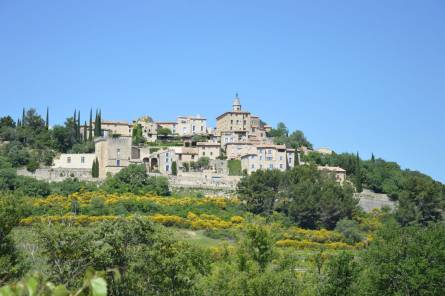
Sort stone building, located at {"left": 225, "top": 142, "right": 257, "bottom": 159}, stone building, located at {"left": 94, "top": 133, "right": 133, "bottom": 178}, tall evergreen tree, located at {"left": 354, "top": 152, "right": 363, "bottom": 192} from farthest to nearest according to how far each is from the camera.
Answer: stone building, located at {"left": 225, "top": 142, "right": 257, "bottom": 159} < tall evergreen tree, located at {"left": 354, "top": 152, "right": 363, "bottom": 192} < stone building, located at {"left": 94, "top": 133, "right": 133, "bottom": 178}

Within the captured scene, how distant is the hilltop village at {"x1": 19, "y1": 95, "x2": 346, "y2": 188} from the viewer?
259 ft

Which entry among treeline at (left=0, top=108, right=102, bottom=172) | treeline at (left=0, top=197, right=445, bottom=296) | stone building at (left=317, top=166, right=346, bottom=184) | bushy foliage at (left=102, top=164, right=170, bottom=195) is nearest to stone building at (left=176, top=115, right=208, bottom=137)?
treeline at (left=0, top=108, right=102, bottom=172)

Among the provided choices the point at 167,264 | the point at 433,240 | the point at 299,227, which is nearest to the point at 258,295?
the point at 167,264

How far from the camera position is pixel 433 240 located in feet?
135

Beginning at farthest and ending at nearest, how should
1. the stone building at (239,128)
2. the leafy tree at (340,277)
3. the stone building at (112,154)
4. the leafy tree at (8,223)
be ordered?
the stone building at (239,128) < the stone building at (112,154) < the leafy tree at (340,277) < the leafy tree at (8,223)

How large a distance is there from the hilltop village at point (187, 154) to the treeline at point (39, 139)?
4.06 ft

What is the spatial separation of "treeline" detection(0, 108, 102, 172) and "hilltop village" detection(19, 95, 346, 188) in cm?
124

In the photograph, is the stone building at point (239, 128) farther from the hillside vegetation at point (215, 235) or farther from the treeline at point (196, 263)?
the treeline at point (196, 263)

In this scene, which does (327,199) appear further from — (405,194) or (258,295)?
(258,295)

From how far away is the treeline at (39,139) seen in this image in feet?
260

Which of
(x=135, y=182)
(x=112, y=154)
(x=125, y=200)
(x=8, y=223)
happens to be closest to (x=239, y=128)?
A: (x=112, y=154)

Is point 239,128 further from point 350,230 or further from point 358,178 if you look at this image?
point 350,230

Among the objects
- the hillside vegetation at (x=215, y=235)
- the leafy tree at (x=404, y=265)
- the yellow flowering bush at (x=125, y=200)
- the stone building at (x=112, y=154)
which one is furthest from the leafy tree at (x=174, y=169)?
the leafy tree at (x=404, y=265)

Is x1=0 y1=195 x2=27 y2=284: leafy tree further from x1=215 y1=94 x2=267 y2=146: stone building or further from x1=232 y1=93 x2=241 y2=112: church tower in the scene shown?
x1=232 y1=93 x2=241 y2=112: church tower
